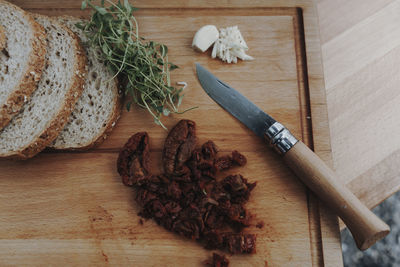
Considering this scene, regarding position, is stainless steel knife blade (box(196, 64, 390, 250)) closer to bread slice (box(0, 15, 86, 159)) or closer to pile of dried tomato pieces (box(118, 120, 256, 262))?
pile of dried tomato pieces (box(118, 120, 256, 262))

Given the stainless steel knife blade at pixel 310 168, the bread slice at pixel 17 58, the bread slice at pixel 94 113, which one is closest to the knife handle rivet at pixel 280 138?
the stainless steel knife blade at pixel 310 168

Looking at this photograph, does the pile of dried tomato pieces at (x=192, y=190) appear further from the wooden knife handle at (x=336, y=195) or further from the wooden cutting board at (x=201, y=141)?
the wooden knife handle at (x=336, y=195)

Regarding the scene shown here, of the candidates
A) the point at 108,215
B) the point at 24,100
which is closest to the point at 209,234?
the point at 108,215

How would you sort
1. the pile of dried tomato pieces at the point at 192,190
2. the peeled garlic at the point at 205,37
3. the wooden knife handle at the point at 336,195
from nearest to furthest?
1. the wooden knife handle at the point at 336,195
2. the pile of dried tomato pieces at the point at 192,190
3. the peeled garlic at the point at 205,37

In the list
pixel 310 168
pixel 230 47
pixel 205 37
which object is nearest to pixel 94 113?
pixel 205 37

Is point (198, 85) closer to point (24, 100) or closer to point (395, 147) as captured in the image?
point (24, 100)

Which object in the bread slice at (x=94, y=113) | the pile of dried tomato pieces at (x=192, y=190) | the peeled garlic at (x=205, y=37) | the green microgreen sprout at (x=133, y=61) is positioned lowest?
the pile of dried tomato pieces at (x=192, y=190)

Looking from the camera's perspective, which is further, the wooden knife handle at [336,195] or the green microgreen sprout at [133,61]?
the green microgreen sprout at [133,61]
